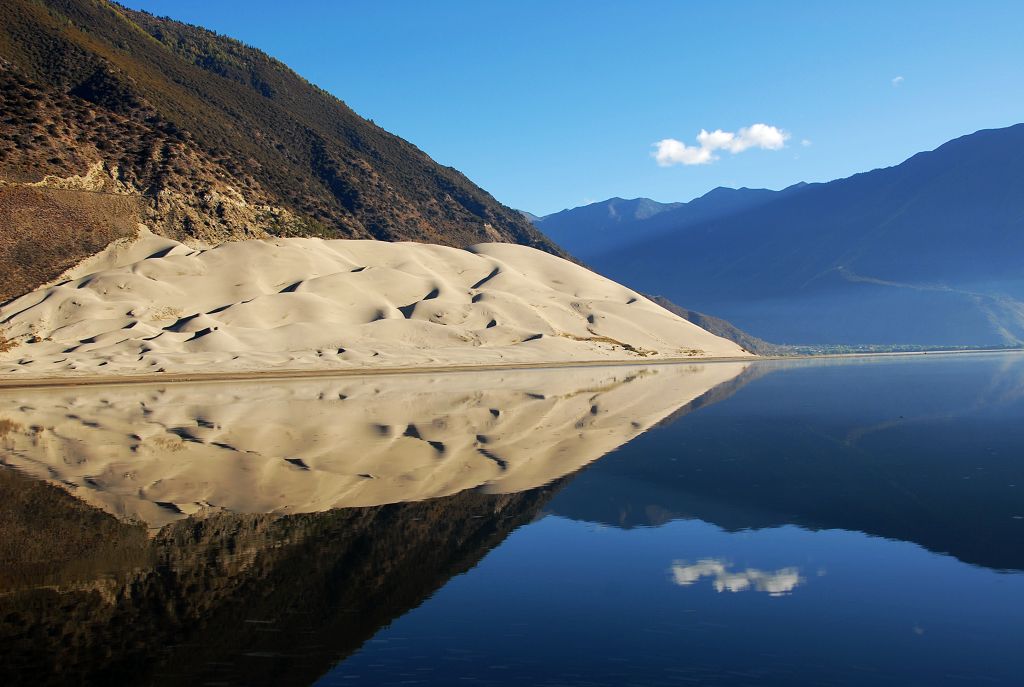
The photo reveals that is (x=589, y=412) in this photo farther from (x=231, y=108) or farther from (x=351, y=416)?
(x=231, y=108)

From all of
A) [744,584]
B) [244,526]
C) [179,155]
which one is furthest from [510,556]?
[179,155]

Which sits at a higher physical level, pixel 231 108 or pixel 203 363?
pixel 231 108

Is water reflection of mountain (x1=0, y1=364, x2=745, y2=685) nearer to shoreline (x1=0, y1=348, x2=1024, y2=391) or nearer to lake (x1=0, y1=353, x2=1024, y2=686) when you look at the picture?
lake (x1=0, y1=353, x2=1024, y2=686)

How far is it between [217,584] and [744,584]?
262 inches

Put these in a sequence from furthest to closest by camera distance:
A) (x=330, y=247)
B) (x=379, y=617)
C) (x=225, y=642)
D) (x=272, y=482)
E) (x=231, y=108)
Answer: (x=231, y=108)
(x=330, y=247)
(x=272, y=482)
(x=379, y=617)
(x=225, y=642)

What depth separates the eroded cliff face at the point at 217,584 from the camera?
27.6ft

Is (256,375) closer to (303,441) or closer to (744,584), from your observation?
(303,441)

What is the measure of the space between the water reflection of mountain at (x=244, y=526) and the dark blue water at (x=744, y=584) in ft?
2.59

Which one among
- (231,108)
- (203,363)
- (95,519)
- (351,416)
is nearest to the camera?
(95,519)

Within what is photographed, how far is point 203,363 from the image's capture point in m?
60.5

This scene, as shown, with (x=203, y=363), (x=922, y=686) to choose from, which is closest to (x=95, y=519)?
(x=922, y=686)

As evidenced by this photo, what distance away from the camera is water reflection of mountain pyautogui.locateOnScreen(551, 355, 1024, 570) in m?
14.4

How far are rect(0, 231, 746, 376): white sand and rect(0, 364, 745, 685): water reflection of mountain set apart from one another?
104ft

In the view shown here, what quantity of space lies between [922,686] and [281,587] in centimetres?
717
